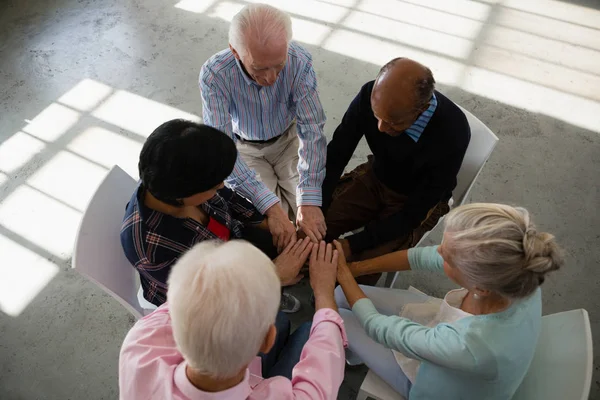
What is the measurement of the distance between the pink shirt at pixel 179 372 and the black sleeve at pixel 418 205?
66 cm

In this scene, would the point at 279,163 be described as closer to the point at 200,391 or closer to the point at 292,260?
the point at 292,260

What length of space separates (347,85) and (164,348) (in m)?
2.85

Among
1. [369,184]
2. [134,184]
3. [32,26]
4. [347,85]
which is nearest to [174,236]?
[134,184]

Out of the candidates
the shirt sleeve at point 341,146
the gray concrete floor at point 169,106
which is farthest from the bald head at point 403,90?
the gray concrete floor at point 169,106

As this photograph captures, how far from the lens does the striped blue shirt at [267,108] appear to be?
6.41ft

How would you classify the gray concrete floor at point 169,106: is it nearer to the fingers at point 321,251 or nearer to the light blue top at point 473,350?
the fingers at point 321,251

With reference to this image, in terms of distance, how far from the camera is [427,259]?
1686 mm

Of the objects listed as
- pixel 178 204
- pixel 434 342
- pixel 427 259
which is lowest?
pixel 427 259

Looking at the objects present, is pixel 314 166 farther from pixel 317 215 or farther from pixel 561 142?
pixel 561 142

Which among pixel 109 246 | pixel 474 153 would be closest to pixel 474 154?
pixel 474 153

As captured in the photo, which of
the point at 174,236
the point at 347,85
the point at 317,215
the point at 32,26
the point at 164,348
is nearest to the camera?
the point at 164,348

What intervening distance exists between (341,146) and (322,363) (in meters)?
1.10

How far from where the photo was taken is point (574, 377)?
3.99ft

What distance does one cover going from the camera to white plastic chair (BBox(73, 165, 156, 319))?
149cm
